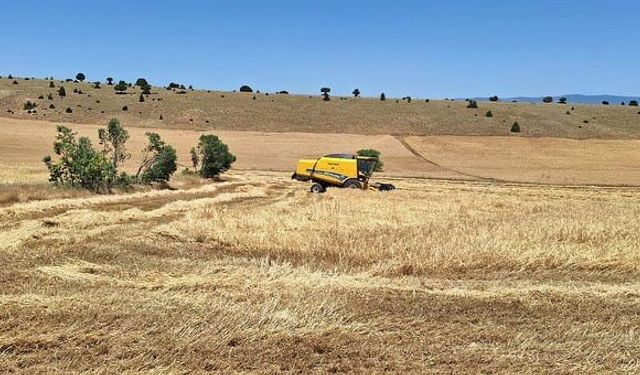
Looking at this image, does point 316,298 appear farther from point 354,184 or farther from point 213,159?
point 213,159

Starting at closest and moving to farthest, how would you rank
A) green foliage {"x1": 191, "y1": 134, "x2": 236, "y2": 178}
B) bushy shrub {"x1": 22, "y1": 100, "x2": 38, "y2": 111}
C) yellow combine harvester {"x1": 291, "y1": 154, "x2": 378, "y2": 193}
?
1. yellow combine harvester {"x1": 291, "y1": 154, "x2": 378, "y2": 193}
2. green foliage {"x1": 191, "y1": 134, "x2": 236, "y2": 178}
3. bushy shrub {"x1": 22, "y1": 100, "x2": 38, "y2": 111}

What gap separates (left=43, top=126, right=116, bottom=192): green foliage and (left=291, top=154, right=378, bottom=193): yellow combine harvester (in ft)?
34.5

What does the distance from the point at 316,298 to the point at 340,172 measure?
2443 centimetres

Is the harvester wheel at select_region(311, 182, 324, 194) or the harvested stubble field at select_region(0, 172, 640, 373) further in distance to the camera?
the harvester wheel at select_region(311, 182, 324, 194)

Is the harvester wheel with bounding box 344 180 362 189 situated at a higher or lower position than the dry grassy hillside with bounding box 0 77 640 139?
lower

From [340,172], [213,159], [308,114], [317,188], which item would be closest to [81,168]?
[317,188]

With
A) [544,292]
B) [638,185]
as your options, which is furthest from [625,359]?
[638,185]

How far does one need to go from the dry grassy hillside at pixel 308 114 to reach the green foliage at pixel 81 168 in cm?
5371

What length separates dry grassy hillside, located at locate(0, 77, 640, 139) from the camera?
82500mm

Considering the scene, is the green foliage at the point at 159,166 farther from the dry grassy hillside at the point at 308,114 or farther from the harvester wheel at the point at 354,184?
the dry grassy hillside at the point at 308,114

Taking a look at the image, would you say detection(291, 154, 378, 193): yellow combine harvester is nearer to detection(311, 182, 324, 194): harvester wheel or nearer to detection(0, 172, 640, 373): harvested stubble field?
detection(311, 182, 324, 194): harvester wheel

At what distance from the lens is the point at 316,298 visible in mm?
7984

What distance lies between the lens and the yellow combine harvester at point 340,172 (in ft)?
105

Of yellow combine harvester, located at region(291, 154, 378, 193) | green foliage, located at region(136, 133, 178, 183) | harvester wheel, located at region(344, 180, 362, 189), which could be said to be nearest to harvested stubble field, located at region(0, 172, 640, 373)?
harvester wheel, located at region(344, 180, 362, 189)
